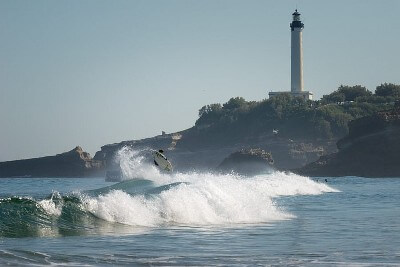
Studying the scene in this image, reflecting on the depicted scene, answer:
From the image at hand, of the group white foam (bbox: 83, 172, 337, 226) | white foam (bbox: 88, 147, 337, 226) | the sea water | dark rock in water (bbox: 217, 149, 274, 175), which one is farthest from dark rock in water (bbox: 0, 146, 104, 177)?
white foam (bbox: 83, 172, 337, 226)

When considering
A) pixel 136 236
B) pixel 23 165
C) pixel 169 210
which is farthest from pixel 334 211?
pixel 23 165

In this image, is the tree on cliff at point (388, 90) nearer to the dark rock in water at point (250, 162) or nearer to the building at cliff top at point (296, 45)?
the building at cliff top at point (296, 45)

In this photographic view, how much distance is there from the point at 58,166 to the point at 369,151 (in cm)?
8472

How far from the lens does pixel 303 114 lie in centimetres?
17612

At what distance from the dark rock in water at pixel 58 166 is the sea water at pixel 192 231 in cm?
15049

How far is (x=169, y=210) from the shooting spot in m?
27.7

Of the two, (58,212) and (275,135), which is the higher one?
(275,135)

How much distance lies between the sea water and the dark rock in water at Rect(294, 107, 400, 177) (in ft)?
267

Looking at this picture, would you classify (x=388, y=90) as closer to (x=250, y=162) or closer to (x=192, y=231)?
(x=250, y=162)

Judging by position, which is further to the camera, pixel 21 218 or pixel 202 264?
pixel 21 218

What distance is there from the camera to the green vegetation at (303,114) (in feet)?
568

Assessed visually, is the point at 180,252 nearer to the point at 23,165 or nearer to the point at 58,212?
the point at 58,212

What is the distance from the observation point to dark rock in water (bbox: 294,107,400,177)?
4505 inches

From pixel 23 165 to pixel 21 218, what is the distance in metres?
169
